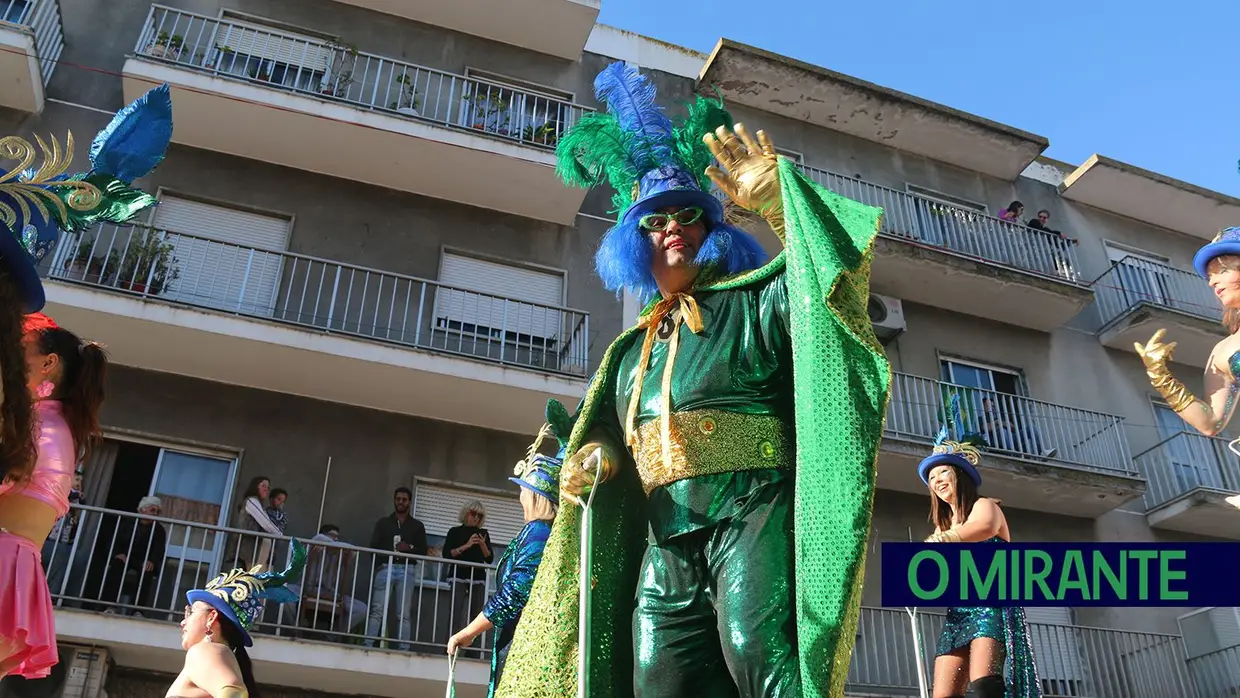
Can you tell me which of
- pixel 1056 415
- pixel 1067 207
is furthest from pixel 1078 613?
pixel 1067 207

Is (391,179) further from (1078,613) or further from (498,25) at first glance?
(1078,613)

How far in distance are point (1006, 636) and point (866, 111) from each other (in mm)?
12586

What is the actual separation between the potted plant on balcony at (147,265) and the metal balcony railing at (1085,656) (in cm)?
841

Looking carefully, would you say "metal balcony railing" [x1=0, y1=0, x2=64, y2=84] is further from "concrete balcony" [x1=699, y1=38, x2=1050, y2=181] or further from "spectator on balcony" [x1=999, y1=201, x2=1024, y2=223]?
"spectator on balcony" [x1=999, y1=201, x2=1024, y2=223]

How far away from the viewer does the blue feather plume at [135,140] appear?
3496mm

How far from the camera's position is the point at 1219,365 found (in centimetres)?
467

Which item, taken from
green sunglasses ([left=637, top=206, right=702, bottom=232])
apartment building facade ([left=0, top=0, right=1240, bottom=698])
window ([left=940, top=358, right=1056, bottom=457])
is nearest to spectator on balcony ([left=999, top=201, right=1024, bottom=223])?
apartment building facade ([left=0, top=0, right=1240, bottom=698])

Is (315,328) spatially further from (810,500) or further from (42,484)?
(810,500)

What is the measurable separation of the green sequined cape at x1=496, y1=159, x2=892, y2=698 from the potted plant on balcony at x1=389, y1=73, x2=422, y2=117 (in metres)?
10.0

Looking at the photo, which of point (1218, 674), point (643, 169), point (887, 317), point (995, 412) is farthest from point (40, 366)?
point (1218, 674)

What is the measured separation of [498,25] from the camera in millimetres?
13938

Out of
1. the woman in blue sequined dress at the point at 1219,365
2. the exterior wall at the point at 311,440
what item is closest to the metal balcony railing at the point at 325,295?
the exterior wall at the point at 311,440

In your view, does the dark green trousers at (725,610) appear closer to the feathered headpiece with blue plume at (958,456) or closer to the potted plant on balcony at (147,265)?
the feathered headpiece with blue plume at (958,456)

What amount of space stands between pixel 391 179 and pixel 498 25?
9.29 feet
